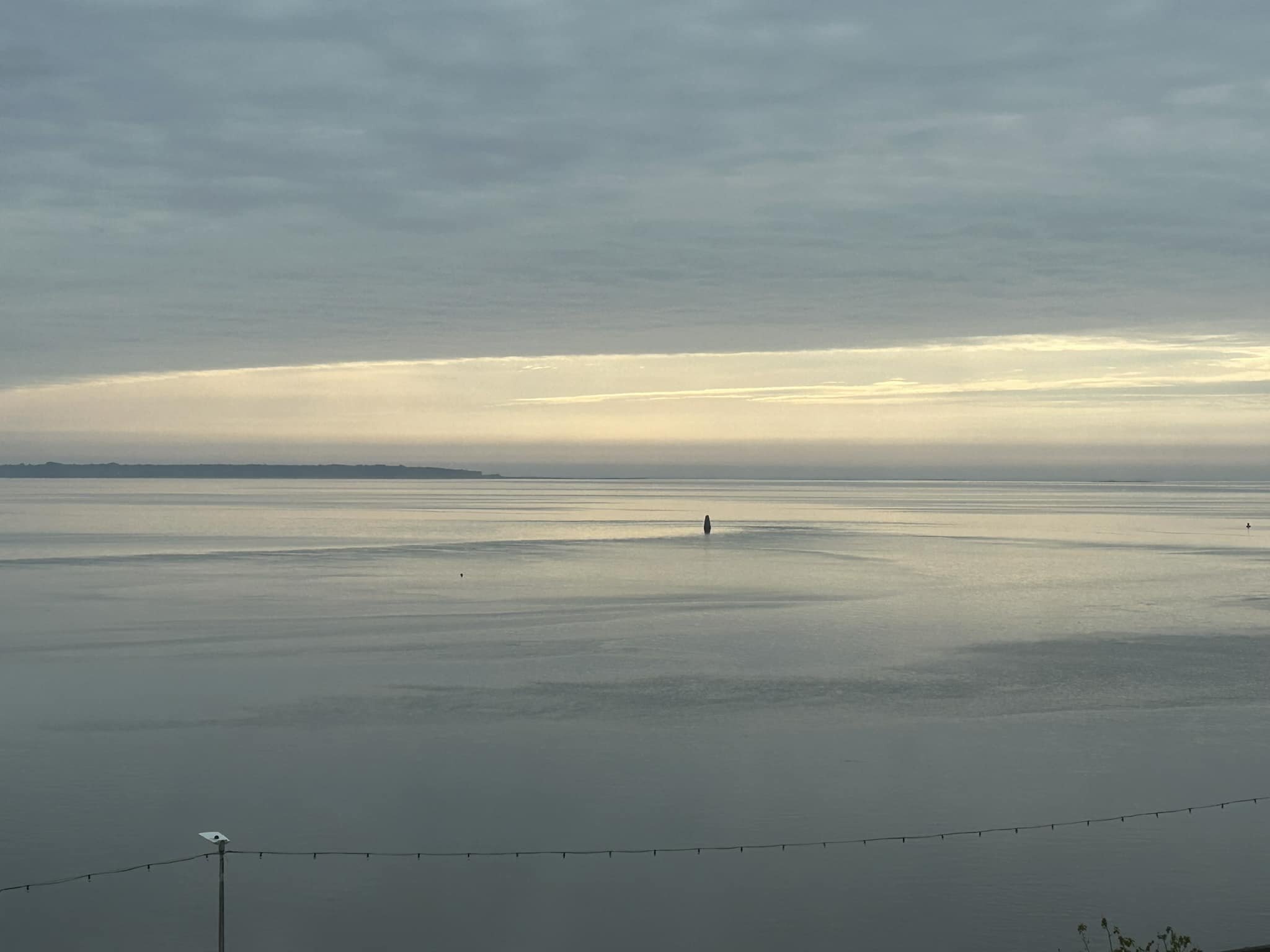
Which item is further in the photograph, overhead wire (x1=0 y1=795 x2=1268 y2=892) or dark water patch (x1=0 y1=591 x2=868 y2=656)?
dark water patch (x1=0 y1=591 x2=868 y2=656)

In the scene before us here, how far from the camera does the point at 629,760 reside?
18.6 m

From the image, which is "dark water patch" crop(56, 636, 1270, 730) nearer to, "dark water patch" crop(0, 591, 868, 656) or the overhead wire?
"dark water patch" crop(0, 591, 868, 656)

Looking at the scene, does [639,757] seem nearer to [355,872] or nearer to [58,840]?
[355,872]

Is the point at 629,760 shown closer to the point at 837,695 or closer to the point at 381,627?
the point at 837,695

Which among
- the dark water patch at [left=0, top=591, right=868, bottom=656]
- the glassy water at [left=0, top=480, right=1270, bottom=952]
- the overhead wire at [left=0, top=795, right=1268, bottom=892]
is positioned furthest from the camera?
the dark water patch at [left=0, top=591, right=868, bottom=656]

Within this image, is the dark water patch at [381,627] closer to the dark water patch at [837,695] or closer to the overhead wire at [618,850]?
the dark water patch at [837,695]

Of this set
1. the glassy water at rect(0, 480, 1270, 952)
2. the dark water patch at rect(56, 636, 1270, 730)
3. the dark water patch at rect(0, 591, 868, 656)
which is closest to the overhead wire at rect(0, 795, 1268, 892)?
the glassy water at rect(0, 480, 1270, 952)

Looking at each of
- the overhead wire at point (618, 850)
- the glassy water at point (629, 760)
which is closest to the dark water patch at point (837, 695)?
the glassy water at point (629, 760)

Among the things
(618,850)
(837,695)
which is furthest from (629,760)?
(837,695)

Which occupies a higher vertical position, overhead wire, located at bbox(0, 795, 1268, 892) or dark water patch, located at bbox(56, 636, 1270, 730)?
dark water patch, located at bbox(56, 636, 1270, 730)

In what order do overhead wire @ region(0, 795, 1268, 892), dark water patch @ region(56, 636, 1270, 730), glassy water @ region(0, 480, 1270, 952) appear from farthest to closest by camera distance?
1. dark water patch @ region(56, 636, 1270, 730)
2. overhead wire @ region(0, 795, 1268, 892)
3. glassy water @ region(0, 480, 1270, 952)

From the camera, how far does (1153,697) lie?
23.2 metres

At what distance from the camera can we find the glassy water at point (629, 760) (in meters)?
13.6

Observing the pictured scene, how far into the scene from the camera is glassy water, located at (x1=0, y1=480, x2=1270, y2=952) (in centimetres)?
1359
